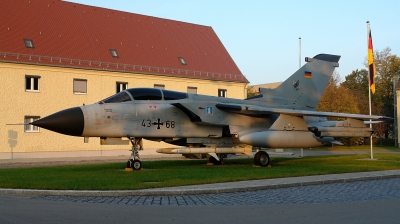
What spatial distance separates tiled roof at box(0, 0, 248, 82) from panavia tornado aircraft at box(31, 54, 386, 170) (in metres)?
14.9

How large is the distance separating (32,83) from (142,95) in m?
15.2

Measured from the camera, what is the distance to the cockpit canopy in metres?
16.5

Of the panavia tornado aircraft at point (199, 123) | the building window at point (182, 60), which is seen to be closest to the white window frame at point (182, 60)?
the building window at point (182, 60)

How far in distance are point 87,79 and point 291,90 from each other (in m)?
15.8

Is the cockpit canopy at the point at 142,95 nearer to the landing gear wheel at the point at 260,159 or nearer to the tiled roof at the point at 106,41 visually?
the landing gear wheel at the point at 260,159

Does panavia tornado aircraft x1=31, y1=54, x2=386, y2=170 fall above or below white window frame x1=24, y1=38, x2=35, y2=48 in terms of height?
below

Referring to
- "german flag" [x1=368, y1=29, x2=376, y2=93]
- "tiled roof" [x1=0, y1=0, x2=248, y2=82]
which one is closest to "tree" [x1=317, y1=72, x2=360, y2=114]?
"tiled roof" [x1=0, y1=0, x2=248, y2=82]

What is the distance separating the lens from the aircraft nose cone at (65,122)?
48.6 ft

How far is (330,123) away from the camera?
20.0 meters

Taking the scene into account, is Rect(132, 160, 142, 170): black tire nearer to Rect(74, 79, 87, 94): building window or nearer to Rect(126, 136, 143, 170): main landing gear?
Rect(126, 136, 143, 170): main landing gear

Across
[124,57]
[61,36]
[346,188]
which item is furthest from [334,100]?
[346,188]

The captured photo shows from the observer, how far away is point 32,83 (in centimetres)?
2941

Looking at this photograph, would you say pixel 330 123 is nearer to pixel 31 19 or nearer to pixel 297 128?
pixel 297 128

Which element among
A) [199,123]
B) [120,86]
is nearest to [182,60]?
[120,86]
